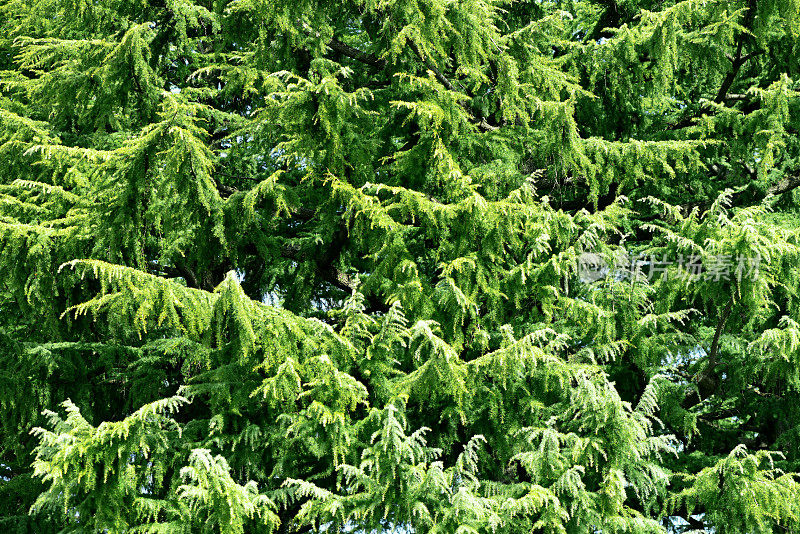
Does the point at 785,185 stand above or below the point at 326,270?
above

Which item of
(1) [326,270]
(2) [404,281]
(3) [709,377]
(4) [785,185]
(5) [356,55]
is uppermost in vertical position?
(5) [356,55]

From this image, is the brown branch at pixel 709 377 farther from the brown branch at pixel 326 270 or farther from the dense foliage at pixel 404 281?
the brown branch at pixel 326 270

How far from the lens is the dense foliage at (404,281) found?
5.32 metres

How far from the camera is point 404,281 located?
6.55m

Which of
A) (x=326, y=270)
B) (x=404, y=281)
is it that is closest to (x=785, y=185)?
(x=404, y=281)

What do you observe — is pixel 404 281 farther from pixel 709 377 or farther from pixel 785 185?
pixel 785 185

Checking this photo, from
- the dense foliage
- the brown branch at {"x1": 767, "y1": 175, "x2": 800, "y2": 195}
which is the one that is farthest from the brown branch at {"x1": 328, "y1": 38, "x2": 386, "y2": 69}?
the brown branch at {"x1": 767, "y1": 175, "x2": 800, "y2": 195}

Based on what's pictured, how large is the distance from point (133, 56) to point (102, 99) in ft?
1.80

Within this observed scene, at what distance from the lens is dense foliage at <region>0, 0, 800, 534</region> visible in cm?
532

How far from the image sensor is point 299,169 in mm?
8008

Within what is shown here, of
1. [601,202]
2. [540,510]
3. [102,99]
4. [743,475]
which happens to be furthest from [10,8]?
[743,475]

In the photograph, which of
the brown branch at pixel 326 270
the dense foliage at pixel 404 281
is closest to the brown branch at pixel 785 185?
the dense foliage at pixel 404 281

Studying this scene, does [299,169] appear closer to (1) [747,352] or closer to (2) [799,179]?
(1) [747,352]

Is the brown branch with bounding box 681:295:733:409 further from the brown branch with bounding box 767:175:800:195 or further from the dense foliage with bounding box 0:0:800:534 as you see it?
the brown branch with bounding box 767:175:800:195
